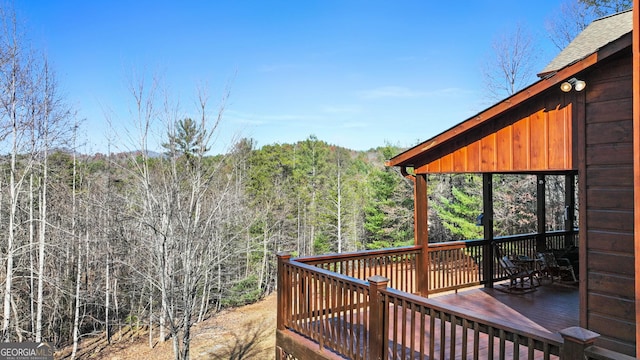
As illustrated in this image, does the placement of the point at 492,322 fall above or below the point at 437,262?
above

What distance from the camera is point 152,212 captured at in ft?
35.2

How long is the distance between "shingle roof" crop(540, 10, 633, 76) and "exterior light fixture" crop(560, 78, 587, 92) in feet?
6.07

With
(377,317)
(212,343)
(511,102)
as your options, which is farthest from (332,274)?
(212,343)

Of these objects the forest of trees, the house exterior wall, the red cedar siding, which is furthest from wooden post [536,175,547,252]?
the forest of trees

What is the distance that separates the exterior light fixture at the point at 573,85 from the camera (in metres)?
3.79

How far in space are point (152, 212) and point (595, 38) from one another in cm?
1093

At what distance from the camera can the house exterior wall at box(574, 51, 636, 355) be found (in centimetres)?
343

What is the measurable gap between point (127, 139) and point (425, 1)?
43.5 feet

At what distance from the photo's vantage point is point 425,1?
53.3 feet

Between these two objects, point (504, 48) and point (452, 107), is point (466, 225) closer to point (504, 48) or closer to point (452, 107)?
point (504, 48)

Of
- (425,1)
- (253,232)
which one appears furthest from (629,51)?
(253,232)

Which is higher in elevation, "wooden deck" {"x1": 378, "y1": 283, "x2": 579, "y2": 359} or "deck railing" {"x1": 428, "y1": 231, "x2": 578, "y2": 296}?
"deck railing" {"x1": 428, "y1": 231, "x2": 578, "y2": 296}

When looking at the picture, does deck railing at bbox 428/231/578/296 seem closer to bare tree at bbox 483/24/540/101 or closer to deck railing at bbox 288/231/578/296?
deck railing at bbox 288/231/578/296

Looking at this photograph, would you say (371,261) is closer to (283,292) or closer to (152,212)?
(283,292)
